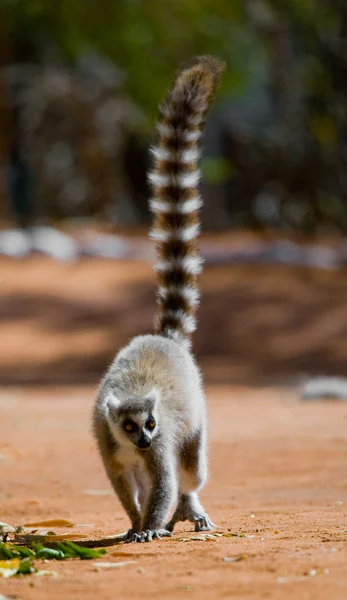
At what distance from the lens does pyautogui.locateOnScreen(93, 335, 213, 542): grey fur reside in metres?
5.32

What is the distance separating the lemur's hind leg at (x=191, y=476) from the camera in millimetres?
5668

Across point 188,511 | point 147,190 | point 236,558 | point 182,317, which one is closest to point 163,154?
point 182,317

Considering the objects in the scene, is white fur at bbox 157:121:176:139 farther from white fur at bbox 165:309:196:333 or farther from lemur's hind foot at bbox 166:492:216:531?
lemur's hind foot at bbox 166:492:216:531

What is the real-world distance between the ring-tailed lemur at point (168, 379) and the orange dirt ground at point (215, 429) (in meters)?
0.24

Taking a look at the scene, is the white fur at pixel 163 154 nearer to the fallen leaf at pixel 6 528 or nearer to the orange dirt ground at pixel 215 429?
the orange dirt ground at pixel 215 429

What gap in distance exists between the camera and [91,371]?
50.1 feet

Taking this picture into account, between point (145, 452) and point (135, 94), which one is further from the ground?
point (135, 94)

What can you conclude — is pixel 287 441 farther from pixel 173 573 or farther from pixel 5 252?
pixel 5 252

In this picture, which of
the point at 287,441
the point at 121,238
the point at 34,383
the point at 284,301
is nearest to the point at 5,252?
the point at 121,238

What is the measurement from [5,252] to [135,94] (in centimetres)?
986

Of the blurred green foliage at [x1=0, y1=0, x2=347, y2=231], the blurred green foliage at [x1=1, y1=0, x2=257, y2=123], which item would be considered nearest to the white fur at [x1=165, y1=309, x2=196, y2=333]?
the blurred green foliage at [x1=0, y1=0, x2=347, y2=231]

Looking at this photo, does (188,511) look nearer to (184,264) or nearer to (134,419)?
(134,419)

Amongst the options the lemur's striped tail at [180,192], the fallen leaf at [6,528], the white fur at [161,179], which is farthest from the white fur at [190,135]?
the fallen leaf at [6,528]

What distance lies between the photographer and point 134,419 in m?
5.23
